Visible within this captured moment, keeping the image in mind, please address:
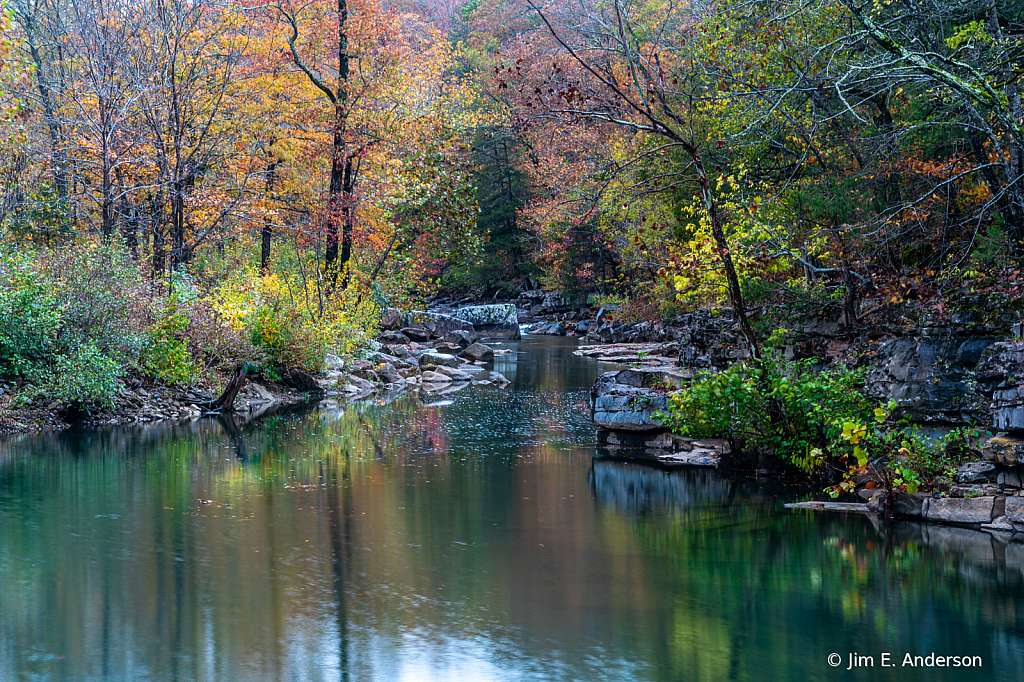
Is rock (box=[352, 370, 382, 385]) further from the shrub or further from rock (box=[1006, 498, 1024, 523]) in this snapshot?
rock (box=[1006, 498, 1024, 523])

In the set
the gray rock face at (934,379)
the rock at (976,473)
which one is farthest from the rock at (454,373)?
the rock at (976,473)

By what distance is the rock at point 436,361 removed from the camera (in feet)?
91.9

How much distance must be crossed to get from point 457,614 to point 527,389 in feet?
54.0

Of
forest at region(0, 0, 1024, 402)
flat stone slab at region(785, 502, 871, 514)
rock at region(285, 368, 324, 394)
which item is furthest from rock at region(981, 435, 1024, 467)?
rock at region(285, 368, 324, 394)

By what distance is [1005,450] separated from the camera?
10148mm

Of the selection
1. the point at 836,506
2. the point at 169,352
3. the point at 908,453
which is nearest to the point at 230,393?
the point at 169,352

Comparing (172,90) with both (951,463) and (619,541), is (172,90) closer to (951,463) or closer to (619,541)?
(619,541)

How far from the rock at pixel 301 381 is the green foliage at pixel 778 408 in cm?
1156

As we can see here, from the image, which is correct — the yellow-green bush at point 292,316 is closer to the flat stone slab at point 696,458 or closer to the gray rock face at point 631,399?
the gray rock face at point 631,399

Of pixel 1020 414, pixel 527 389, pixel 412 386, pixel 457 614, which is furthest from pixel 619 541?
pixel 412 386

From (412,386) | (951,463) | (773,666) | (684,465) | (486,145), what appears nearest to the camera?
(773,666)

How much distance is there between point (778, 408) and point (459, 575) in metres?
6.17

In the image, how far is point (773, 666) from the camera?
22.2 feet

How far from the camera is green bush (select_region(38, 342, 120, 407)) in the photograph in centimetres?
1648
